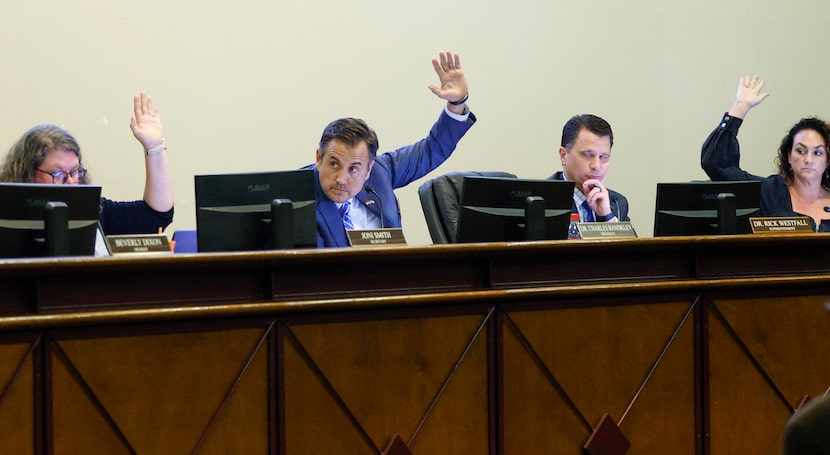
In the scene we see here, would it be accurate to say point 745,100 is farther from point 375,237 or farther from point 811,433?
point 811,433

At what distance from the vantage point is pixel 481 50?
4684 mm

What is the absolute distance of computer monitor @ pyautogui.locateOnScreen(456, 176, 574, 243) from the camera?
2.77m

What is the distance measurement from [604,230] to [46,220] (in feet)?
4.98

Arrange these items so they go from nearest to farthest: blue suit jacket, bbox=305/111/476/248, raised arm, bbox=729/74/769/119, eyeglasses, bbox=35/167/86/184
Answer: eyeglasses, bbox=35/167/86/184 → blue suit jacket, bbox=305/111/476/248 → raised arm, bbox=729/74/769/119

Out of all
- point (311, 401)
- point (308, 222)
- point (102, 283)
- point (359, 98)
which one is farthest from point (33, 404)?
point (359, 98)

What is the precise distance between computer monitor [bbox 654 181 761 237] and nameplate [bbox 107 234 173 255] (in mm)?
1489

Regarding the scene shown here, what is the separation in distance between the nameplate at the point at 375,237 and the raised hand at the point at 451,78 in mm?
1360

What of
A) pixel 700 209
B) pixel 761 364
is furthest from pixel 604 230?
pixel 761 364

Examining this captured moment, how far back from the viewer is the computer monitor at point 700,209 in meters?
3.08

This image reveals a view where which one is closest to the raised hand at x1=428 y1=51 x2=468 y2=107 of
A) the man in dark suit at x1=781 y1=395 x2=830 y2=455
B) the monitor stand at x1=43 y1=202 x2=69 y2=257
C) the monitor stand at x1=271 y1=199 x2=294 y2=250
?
the monitor stand at x1=271 y1=199 x2=294 y2=250

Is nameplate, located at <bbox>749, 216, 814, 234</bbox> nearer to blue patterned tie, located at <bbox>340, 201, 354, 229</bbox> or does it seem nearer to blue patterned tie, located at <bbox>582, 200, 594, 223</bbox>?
blue patterned tie, located at <bbox>582, 200, 594, 223</bbox>

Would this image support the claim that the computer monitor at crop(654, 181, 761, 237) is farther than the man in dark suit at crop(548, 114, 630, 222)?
No

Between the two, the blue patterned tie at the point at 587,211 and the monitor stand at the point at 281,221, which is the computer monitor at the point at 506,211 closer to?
the monitor stand at the point at 281,221

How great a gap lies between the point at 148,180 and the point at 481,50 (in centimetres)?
189
